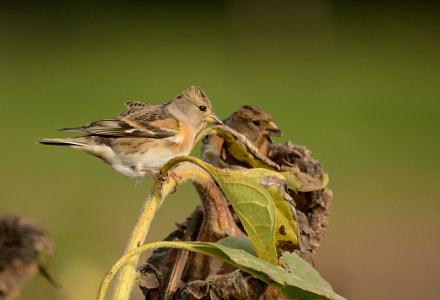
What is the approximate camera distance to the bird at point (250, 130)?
113cm

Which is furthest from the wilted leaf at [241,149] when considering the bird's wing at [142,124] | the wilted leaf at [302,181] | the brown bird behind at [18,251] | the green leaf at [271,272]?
the brown bird behind at [18,251]

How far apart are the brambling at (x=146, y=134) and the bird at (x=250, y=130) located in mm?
36

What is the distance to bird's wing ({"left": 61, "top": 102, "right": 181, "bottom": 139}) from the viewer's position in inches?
41.3

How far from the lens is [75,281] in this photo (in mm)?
988

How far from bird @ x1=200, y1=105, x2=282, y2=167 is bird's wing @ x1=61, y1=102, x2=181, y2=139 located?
0.07 m

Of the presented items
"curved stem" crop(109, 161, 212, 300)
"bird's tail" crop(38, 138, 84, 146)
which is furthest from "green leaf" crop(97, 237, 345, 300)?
"bird's tail" crop(38, 138, 84, 146)

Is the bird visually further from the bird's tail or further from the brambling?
the bird's tail

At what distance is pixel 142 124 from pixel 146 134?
3 cm

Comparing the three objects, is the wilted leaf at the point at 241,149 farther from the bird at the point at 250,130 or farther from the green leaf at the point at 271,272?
the green leaf at the point at 271,272

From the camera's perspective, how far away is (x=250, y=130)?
137cm

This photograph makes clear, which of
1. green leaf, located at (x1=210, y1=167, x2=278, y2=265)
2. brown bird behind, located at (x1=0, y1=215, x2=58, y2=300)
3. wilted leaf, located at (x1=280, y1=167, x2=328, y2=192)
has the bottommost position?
brown bird behind, located at (x1=0, y1=215, x2=58, y2=300)

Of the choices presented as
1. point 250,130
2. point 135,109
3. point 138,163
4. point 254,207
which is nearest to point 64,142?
point 138,163

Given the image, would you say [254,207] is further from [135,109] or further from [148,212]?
[135,109]

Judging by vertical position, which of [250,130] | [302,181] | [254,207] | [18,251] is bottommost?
[18,251]
